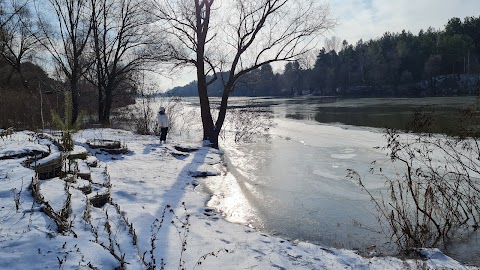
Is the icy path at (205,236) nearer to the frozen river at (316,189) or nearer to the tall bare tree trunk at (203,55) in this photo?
the frozen river at (316,189)

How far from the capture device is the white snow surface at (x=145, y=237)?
347 cm

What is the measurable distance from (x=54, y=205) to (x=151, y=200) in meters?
2.50

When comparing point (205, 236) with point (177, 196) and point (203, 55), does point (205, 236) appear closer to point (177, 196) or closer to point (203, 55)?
point (177, 196)

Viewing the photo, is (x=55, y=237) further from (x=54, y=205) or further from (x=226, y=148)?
(x=226, y=148)

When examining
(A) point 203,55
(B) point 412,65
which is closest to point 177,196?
(A) point 203,55

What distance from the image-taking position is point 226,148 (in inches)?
627

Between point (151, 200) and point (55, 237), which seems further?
point (151, 200)

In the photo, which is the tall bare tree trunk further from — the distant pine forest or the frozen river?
the distant pine forest

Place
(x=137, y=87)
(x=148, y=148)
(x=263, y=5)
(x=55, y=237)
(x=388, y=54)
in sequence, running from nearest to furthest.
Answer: (x=55, y=237), (x=148, y=148), (x=263, y=5), (x=137, y=87), (x=388, y=54)

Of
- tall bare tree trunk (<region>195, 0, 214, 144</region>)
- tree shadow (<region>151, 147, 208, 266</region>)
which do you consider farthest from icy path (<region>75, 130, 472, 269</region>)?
tall bare tree trunk (<region>195, 0, 214, 144</region>)

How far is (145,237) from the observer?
4695 millimetres

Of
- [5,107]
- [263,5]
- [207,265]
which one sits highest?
[263,5]

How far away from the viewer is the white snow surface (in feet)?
11.4

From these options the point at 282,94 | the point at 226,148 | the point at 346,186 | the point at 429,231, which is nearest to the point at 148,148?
the point at 226,148
